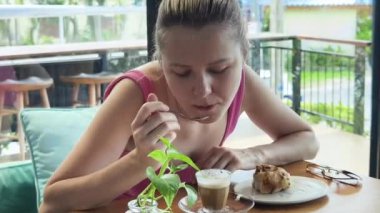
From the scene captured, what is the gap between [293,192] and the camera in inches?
49.4

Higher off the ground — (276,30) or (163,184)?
(276,30)

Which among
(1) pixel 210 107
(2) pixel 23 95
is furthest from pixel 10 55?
(1) pixel 210 107

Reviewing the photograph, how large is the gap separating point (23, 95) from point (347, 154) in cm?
214

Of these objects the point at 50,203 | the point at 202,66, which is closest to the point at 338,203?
the point at 202,66

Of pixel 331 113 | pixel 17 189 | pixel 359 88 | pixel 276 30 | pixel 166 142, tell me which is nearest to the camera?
pixel 166 142

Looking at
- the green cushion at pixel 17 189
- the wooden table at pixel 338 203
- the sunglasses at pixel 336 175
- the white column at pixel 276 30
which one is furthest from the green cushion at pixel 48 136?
the white column at pixel 276 30

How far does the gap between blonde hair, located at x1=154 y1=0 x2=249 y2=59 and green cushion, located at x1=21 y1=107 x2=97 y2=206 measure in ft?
2.22

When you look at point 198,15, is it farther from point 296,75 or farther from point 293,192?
point 296,75

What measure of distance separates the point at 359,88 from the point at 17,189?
7.36 ft

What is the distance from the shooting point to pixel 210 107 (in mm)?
1251

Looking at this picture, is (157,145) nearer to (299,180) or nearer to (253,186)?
(253,186)

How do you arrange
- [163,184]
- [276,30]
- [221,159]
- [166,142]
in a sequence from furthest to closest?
1. [276,30]
2. [221,159]
3. [166,142]
4. [163,184]

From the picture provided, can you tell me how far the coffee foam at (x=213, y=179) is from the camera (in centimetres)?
109

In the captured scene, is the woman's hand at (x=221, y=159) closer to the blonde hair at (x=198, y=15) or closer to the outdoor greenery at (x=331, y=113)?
the blonde hair at (x=198, y=15)
